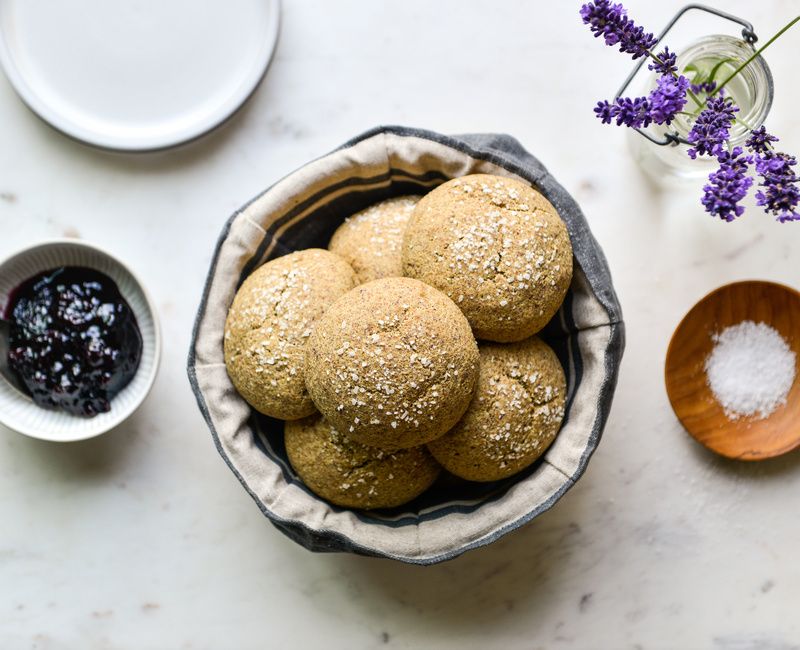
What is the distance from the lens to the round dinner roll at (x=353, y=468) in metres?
1.08

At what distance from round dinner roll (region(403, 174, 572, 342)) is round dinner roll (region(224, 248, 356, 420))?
13cm

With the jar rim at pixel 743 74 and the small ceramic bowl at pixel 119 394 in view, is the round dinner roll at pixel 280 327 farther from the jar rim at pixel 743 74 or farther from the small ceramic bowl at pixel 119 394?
the jar rim at pixel 743 74

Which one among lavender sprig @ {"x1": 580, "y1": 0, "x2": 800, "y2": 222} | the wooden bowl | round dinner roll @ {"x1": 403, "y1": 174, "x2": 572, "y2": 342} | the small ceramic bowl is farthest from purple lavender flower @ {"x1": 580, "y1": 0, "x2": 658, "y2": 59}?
the small ceramic bowl

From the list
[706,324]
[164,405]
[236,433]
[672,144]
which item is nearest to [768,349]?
[706,324]

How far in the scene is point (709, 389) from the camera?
4.22ft


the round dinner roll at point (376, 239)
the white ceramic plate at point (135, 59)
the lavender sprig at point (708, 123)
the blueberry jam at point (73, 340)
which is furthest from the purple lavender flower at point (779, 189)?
the blueberry jam at point (73, 340)

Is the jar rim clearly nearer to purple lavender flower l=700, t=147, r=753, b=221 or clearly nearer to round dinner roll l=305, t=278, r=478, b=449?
purple lavender flower l=700, t=147, r=753, b=221

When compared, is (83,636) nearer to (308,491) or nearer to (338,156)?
(308,491)


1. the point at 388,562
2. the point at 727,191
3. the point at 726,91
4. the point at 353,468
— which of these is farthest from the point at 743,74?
the point at 388,562

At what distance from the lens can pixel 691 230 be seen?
1335mm

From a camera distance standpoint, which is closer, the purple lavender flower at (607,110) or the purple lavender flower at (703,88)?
the purple lavender flower at (607,110)

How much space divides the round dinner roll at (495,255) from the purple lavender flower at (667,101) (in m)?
0.19

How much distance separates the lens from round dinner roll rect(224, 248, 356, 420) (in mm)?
1052

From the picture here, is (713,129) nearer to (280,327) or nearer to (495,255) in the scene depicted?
(495,255)
